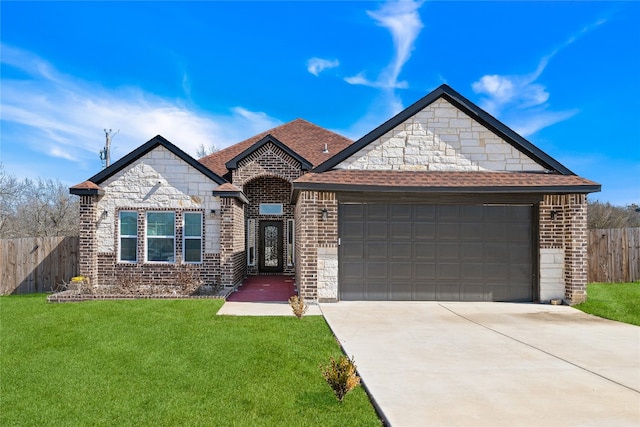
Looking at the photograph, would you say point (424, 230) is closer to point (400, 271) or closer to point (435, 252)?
point (435, 252)

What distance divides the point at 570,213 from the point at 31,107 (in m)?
19.1

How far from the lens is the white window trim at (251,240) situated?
1791 centimetres

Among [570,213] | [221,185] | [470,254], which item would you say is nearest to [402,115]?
[470,254]

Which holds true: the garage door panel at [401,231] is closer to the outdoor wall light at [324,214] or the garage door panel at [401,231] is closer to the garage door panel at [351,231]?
the garage door panel at [351,231]

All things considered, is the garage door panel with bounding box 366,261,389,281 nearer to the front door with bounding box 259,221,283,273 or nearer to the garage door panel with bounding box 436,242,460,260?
the garage door panel with bounding box 436,242,460,260

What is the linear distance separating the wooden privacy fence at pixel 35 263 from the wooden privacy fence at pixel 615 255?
18884 millimetres

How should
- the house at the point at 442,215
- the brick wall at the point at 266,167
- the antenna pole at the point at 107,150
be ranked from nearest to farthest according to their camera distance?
1. the house at the point at 442,215
2. the brick wall at the point at 266,167
3. the antenna pole at the point at 107,150

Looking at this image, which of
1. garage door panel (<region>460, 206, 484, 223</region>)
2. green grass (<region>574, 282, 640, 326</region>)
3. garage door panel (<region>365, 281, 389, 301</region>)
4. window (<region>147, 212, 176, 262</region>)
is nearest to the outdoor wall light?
garage door panel (<region>365, 281, 389, 301</region>)

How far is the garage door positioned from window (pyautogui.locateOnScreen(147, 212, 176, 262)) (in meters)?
5.98

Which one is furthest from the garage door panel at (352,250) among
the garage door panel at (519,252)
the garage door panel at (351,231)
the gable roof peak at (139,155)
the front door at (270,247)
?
the front door at (270,247)

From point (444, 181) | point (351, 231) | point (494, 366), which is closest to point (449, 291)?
point (444, 181)

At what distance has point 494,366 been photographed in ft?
18.3

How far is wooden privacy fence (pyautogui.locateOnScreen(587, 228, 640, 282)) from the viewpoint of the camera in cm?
1409

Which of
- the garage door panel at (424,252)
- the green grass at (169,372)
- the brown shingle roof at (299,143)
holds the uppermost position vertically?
the brown shingle roof at (299,143)
